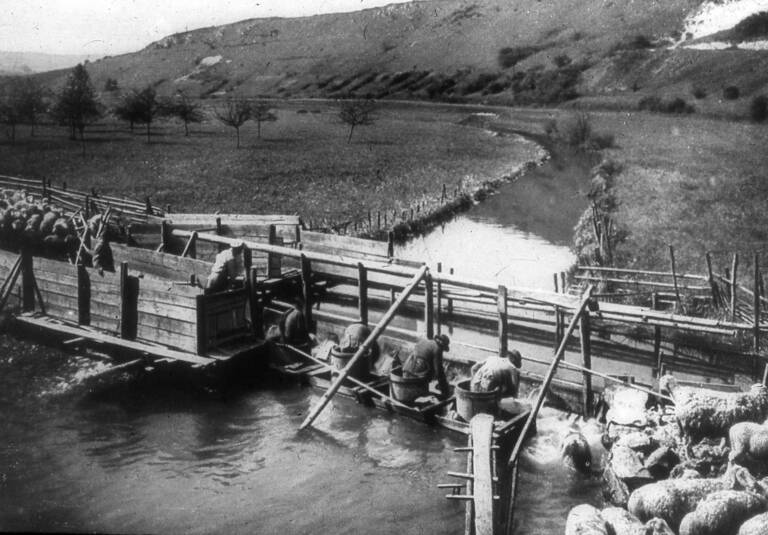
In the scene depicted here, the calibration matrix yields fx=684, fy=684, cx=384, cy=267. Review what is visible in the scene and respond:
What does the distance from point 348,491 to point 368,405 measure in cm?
288

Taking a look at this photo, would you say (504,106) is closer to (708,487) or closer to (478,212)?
(478,212)

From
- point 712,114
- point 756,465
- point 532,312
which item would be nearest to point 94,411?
point 532,312

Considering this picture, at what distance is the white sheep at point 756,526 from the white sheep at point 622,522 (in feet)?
3.31

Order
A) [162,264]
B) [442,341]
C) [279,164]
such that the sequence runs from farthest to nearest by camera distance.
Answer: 1. [279,164]
2. [162,264]
3. [442,341]

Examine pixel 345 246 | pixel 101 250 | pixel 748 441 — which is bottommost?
pixel 748 441

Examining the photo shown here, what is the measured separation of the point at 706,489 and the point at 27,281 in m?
14.0

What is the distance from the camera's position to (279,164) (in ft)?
140

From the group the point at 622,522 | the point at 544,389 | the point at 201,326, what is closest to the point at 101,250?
the point at 201,326

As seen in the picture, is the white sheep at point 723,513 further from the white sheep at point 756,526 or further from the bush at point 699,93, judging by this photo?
the bush at point 699,93

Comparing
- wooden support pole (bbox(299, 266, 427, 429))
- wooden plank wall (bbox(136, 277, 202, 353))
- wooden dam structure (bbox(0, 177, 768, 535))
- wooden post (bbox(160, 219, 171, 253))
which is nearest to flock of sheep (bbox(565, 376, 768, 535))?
wooden dam structure (bbox(0, 177, 768, 535))

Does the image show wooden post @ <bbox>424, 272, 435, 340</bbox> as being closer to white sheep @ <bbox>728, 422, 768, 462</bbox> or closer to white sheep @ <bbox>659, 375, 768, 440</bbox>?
white sheep @ <bbox>659, 375, 768, 440</bbox>

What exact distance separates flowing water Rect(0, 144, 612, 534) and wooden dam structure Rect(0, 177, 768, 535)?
55cm

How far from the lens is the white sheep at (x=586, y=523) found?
781cm

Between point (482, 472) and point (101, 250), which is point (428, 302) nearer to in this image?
point (482, 472)
